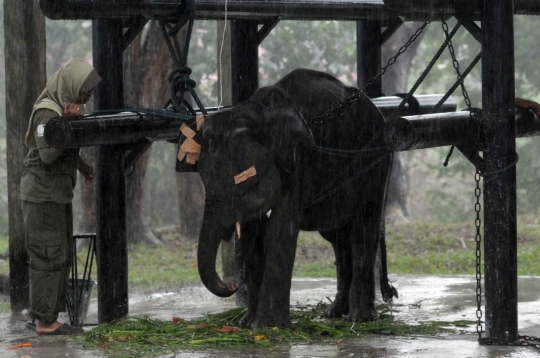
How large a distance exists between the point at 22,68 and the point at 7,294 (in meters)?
2.71

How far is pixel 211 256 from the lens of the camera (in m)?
7.33

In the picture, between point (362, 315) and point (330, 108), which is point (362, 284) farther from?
point (330, 108)

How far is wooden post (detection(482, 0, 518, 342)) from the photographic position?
24.1 ft

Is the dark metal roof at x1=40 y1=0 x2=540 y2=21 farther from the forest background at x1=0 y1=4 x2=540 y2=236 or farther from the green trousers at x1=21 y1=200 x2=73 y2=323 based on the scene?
the forest background at x1=0 y1=4 x2=540 y2=236

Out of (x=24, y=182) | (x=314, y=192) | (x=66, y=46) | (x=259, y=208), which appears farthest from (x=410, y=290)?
(x=66, y=46)

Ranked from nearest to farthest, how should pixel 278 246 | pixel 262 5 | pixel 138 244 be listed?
pixel 278 246 → pixel 262 5 → pixel 138 244

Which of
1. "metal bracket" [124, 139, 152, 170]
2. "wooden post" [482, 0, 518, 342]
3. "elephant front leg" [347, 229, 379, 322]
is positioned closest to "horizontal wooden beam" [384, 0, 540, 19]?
"wooden post" [482, 0, 518, 342]

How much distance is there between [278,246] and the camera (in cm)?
782

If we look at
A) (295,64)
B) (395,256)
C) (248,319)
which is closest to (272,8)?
(248,319)

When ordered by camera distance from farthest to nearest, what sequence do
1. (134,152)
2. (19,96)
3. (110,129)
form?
(19,96) → (134,152) → (110,129)

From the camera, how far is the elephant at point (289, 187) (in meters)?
7.49

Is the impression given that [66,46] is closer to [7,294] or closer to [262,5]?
[7,294]

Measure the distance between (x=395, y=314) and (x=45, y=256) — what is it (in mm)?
3096

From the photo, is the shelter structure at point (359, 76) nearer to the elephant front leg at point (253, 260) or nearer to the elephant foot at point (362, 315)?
the elephant front leg at point (253, 260)
